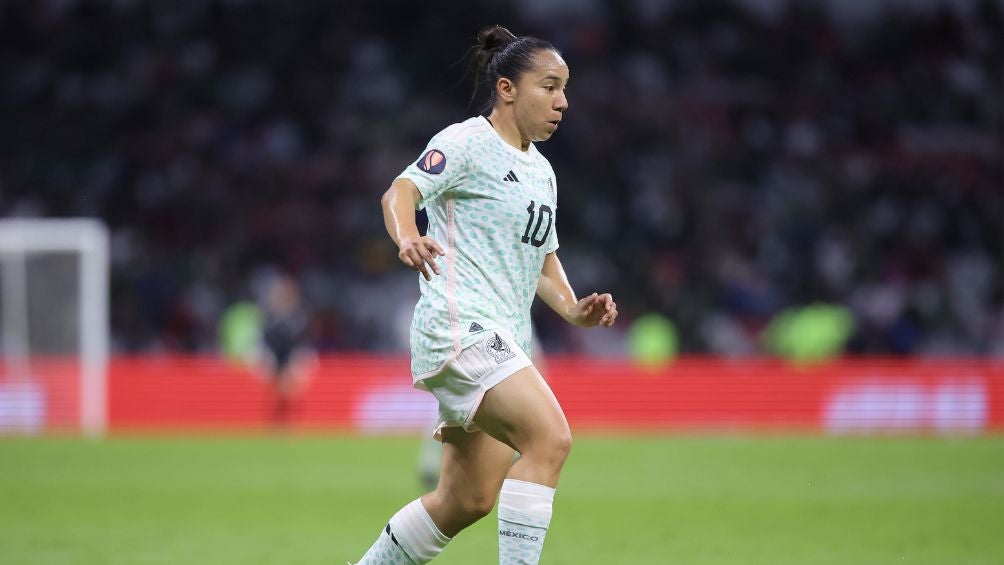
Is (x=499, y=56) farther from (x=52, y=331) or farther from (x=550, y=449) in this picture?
(x=52, y=331)

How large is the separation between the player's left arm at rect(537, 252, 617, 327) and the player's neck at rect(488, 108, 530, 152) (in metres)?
0.49

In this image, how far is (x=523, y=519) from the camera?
4438 mm

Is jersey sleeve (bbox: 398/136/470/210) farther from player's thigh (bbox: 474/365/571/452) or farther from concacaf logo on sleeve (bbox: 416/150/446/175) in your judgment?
player's thigh (bbox: 474/365/571/452)

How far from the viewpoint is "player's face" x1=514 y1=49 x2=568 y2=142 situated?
494cm

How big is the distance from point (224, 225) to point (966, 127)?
545 inches

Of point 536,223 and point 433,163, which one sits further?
point 536,223

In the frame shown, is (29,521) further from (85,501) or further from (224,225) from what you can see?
(224,225)

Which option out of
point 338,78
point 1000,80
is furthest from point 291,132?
point 1000,80

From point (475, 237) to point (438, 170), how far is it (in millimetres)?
296

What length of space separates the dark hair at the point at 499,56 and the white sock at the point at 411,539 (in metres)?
1.62

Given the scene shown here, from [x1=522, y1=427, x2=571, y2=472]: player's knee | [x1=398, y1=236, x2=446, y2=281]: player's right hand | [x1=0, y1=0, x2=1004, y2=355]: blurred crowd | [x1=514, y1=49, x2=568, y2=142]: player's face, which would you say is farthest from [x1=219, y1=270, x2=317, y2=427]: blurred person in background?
[x1=398, y1=236, x2=446, y2=281]: player's right hand

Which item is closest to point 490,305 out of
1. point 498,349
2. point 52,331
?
point 498,349

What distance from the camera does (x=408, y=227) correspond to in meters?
4.45

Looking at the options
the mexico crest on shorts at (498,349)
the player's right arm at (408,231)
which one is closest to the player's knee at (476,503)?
the mexico crest on shorts at (498,349)
